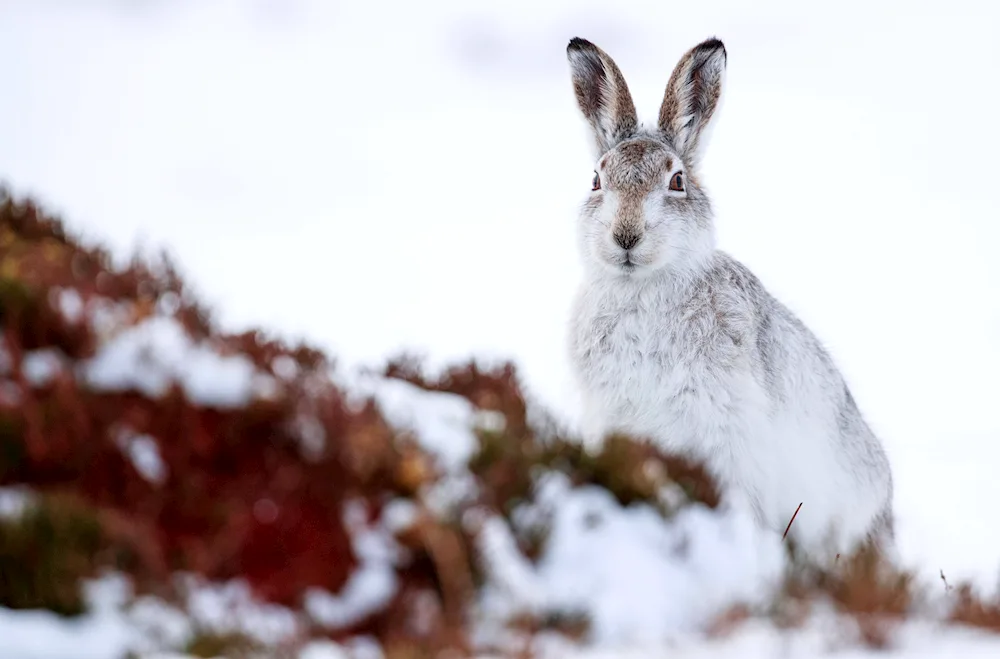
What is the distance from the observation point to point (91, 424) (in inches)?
174

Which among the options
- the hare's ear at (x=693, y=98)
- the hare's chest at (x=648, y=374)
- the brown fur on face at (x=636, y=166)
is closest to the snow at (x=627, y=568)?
the hare's chest at (x=648, y=374)

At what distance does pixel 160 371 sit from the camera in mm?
4727

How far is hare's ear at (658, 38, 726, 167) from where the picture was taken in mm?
8844

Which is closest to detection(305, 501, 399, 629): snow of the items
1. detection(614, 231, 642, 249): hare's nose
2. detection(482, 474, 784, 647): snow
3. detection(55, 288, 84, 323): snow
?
detection(482, 474, 784, 647): snow

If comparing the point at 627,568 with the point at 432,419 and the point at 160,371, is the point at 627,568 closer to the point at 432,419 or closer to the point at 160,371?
the point at 432,419

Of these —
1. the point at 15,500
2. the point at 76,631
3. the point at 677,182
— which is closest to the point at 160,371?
the point at 15,500

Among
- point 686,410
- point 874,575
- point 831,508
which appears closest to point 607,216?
point 686,410

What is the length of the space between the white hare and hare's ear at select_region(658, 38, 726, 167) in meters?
0.01

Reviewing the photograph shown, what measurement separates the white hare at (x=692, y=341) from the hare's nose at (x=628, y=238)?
0.5 inches

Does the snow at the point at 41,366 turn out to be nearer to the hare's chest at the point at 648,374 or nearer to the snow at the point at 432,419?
the snow at the point at 432,419

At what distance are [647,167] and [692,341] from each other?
152 centimetres

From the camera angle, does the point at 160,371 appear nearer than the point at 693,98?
Yes

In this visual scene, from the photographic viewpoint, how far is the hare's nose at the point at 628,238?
7875 millimetres

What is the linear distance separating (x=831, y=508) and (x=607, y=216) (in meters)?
Answer: 3.07
